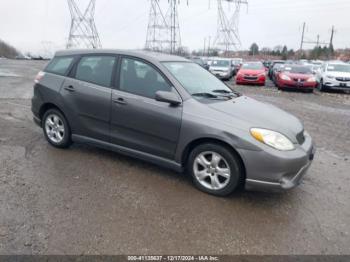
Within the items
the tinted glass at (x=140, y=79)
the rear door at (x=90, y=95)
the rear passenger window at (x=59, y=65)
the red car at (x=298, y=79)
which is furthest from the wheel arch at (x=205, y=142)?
the red car at (x=298, y=79)

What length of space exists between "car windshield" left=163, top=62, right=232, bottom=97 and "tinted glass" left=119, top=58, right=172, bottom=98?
0.70ft

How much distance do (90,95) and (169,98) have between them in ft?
4.65

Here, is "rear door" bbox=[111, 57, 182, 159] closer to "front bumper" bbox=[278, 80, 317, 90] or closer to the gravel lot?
the gravel lot

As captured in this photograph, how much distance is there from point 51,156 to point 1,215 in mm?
1689

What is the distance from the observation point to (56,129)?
16.3 ft

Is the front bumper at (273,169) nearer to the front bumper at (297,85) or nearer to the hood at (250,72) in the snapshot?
the front bumper at (297,85)

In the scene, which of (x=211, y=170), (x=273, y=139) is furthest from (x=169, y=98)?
(x=273, y=139)

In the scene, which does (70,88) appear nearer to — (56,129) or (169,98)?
(56,129)

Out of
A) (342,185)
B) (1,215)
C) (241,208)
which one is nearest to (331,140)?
(342,185)

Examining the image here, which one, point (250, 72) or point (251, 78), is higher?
point (250, 72)

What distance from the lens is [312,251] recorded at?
272 cm

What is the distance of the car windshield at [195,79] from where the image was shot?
400cm

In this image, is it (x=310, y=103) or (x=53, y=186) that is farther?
(x=310, y=103)

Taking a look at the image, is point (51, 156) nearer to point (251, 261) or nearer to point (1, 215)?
point (1, 215)
